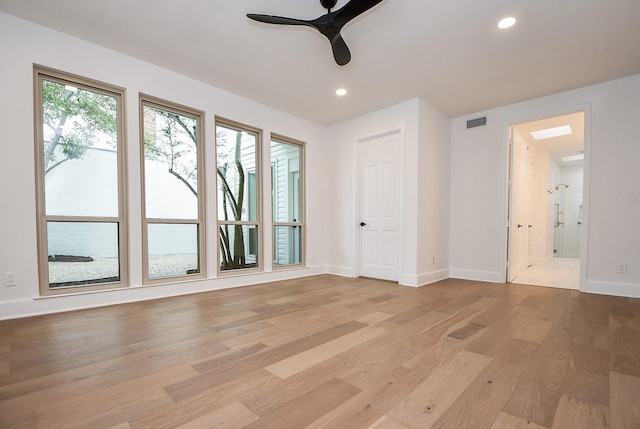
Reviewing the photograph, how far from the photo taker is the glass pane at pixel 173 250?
10.7ft

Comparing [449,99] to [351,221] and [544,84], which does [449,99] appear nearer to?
[544,84]

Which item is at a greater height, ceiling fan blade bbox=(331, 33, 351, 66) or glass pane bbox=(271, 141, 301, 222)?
ceiling fan blade bbox=(331, 33, 351, 66)

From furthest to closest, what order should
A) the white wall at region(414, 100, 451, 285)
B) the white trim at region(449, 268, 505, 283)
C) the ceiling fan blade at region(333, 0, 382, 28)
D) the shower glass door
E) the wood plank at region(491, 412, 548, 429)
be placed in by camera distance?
1. the shower glass door
2. the white trim at region(449, 268, 505, 283)
3. the white wall at region(414, 100, 451, 285)
4. the ceiling fan blade at region(333, 0, 382, 28)
5. the wood plank at region(491, 412, 548, 429)

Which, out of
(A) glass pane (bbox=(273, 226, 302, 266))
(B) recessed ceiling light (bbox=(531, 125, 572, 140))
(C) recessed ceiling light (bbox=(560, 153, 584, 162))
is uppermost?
(B) recessed ceiling light (bbox=(531, 125, 572, 140))

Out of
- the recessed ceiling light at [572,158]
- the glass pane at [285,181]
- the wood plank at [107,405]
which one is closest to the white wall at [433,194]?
the glass pane at [285,181]

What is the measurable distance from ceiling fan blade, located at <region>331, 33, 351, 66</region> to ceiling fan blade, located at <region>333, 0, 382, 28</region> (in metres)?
0.15

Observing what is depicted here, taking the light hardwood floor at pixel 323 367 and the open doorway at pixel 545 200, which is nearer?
the light hardwood floor at pixel 323 367

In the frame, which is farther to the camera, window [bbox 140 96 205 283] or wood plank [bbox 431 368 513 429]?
window [bbox 140 96 205 283]

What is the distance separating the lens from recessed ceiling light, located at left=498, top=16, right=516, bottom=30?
7.86 ft

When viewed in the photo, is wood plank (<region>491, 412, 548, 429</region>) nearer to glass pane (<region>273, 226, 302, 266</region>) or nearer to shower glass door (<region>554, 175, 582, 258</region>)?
glass pane (<region>273, 226, 302, 266</region>)

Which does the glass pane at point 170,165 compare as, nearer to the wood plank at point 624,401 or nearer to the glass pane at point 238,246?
the glass pane at point 238,246

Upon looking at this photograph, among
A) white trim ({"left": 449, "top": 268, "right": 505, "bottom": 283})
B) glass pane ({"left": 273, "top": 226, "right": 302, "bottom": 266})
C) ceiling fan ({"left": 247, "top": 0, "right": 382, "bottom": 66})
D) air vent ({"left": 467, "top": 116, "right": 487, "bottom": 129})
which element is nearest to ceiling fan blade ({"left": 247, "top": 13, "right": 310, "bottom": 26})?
ceiling fan ({"left": 247, "top": 0, "right": 382, "bottom": 66})

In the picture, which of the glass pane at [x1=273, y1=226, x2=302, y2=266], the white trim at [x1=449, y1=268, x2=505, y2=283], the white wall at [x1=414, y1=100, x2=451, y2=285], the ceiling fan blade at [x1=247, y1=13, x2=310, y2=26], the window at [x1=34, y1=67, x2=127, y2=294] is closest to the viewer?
the ceiling fan blade at [x1=247, y1=13, x2=310, y2=26]

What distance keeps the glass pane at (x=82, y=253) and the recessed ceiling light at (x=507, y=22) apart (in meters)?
4.24
